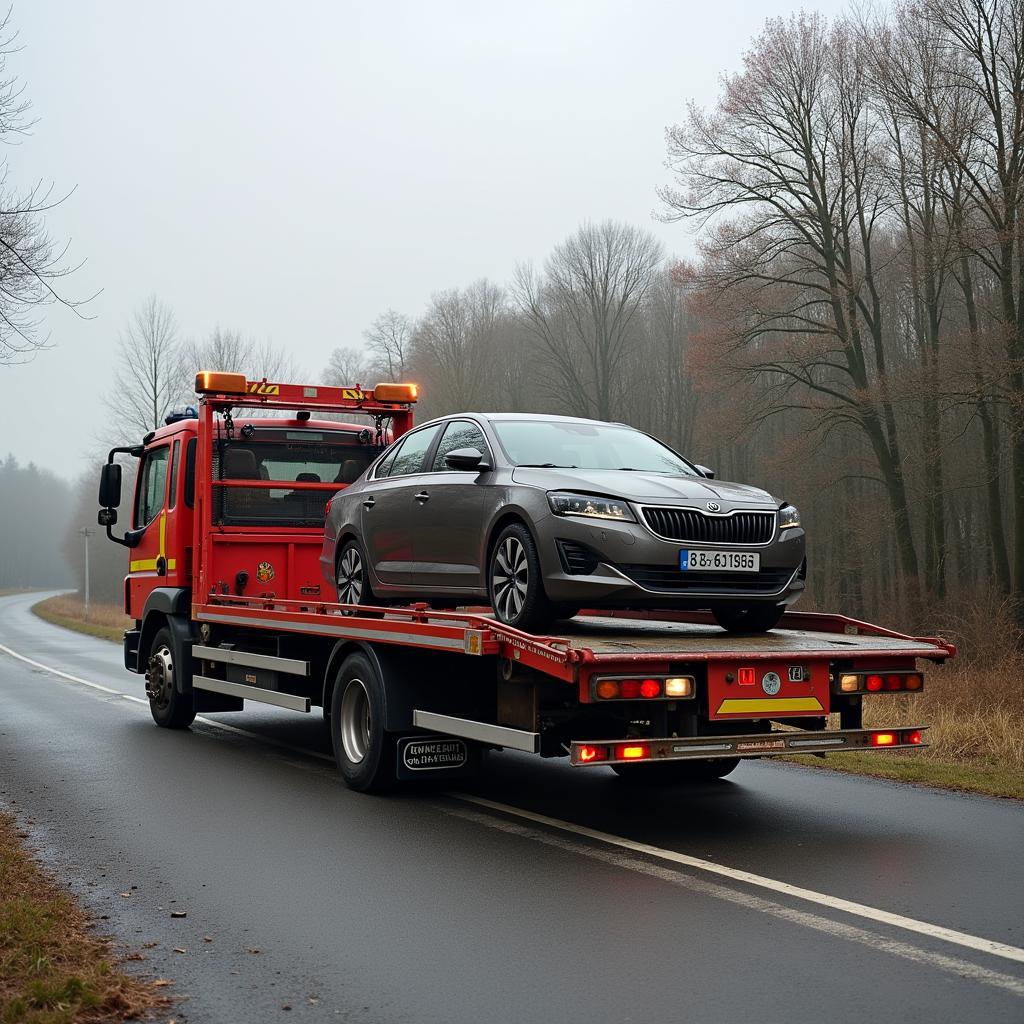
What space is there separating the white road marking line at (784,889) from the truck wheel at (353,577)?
2.30m

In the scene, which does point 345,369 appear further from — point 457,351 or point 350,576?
point 350,576

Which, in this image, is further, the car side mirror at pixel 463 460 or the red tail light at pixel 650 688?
the car side mirror at pixel 463 460

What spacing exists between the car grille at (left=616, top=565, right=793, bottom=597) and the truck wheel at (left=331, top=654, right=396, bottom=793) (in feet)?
6.56

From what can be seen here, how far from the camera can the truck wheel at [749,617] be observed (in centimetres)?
806

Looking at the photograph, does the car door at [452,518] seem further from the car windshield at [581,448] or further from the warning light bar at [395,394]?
the warning light bar at [395,394]

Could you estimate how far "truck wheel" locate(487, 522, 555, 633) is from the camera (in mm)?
7543

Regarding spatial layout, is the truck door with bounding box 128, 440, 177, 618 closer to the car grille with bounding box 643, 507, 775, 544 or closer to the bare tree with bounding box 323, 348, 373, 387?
the car grille with bounding box 643, 507, 775, 544

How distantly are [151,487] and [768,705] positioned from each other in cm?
847

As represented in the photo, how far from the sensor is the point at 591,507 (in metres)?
7.45

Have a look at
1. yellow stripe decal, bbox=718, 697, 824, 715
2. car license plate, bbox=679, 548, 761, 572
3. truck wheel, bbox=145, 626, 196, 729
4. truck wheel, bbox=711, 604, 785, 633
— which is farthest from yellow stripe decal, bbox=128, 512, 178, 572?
yellow stripe decal, bbox=718, 697, 824, 715

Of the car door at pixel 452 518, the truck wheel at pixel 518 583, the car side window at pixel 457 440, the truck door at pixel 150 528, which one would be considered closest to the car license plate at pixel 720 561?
the truck wheel at pixel 518 583

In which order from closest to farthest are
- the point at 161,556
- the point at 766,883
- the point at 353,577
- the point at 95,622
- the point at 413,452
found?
the point at 766,883, the point at 413,452, the point at 353,577, the point at 161,556, the point at 95,622

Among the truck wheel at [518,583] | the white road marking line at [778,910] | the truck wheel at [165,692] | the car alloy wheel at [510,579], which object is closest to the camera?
the white road marking line at [778,910]

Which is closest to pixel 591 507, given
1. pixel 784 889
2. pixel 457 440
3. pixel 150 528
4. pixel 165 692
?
pixel 457 440
